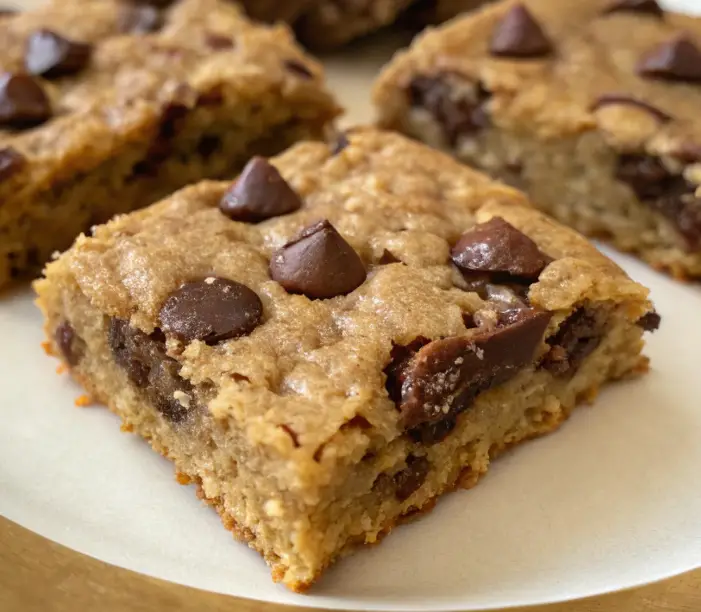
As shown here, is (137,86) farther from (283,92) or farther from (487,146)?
(487,146)

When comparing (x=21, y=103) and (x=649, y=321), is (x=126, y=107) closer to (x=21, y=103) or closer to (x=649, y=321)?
(x=21, y=103)

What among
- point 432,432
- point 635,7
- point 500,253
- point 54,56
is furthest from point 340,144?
point 635,7

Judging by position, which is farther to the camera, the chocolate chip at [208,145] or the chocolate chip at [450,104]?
the chocolate chip at [450,104]

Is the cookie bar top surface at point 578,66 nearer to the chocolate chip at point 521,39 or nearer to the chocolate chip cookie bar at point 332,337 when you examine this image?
the chocolate chip at point 521,39

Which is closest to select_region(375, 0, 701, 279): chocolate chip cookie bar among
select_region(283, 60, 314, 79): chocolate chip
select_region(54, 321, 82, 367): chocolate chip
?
select_region(283, 60, 314, 79): chocolate chip

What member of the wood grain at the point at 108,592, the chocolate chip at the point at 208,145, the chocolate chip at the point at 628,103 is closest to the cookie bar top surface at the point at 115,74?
the chocolate chip at the point at 208,145

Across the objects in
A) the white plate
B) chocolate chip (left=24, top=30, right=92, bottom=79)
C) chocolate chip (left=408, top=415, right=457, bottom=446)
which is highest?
chocolate chip (left=24, top=30, right=92, bottom=79)

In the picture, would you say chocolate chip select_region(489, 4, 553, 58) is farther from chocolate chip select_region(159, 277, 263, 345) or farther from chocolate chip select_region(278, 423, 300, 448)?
chocolate chip select_region(278, 423, 300, 448)
